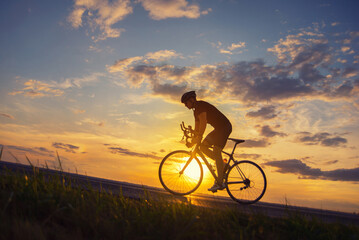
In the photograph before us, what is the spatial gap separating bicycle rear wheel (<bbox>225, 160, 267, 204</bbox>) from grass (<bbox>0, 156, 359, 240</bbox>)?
2806mm

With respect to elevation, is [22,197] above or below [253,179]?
below

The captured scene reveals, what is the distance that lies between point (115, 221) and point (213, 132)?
4.20m

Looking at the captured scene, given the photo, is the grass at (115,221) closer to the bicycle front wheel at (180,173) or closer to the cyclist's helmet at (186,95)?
the bicycle front wheel at (180,173)

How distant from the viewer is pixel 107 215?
4.32 meters

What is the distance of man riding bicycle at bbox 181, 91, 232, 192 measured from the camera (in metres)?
7.43

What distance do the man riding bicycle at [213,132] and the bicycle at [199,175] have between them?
157 mm

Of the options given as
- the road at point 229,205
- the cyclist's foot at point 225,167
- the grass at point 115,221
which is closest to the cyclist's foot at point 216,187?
the road at point 229,205

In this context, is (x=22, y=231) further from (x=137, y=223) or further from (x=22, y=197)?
(x=137, y=223)

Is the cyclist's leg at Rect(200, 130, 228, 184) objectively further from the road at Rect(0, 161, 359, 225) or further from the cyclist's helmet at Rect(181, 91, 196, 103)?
the cyclist's helmet at Rect(181, 91, 196, 103)

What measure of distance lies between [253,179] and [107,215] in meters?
4.68

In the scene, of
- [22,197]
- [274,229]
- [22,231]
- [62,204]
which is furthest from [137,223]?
[274,229]

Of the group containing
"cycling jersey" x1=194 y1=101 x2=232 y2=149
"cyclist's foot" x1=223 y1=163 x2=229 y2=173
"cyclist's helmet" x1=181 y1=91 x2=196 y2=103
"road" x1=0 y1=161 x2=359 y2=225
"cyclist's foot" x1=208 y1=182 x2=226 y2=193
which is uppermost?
"cyclist's helmet" x1=181 y1=91 x2=196 y2=103

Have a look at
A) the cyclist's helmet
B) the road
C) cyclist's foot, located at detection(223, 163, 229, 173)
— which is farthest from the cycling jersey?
the road

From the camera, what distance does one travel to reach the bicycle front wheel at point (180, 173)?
7.82 meters
